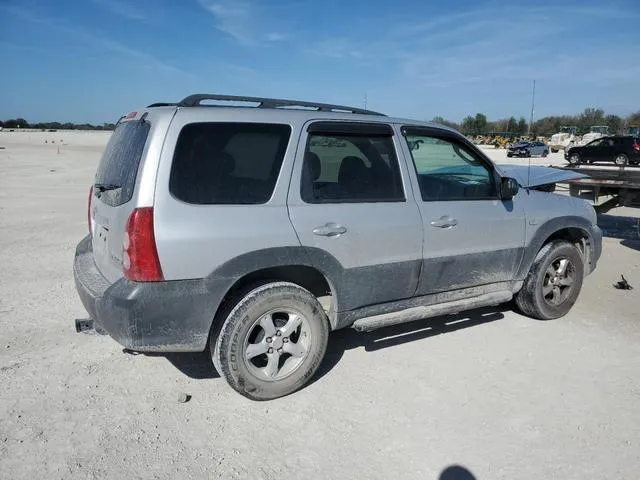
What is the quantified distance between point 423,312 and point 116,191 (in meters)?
2.42

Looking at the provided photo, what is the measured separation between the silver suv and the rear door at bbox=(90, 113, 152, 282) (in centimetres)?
2

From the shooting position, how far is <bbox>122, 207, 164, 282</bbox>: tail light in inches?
119

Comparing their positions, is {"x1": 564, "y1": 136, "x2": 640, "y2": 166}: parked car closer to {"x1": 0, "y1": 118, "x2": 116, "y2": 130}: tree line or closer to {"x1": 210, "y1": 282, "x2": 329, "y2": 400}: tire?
{"x1": 210, "y1": 282, "x2": 329, "y2": 400}: tire

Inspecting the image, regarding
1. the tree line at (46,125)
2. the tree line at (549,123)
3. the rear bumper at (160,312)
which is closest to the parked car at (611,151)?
the rear bumper at (160,312)

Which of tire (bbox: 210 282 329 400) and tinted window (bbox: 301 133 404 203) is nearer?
tire (bbox: 210 282 329 400)

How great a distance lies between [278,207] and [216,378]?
142 cm

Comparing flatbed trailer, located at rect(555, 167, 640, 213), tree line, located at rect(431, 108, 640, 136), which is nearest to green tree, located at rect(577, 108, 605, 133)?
tree line, located at rect(431, 108, 640, 136)

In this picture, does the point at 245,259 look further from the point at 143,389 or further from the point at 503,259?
the point at 503,259

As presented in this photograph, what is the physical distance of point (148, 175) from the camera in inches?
122

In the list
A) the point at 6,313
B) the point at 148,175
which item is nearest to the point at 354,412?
the point at 148,175

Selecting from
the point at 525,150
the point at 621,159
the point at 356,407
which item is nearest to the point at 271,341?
the point at 356,407

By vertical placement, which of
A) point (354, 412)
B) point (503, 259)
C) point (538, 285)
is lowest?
point (354, 412)

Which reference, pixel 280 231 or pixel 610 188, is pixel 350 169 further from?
pixel 610 188

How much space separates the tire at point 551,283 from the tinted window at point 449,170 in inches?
36.5
